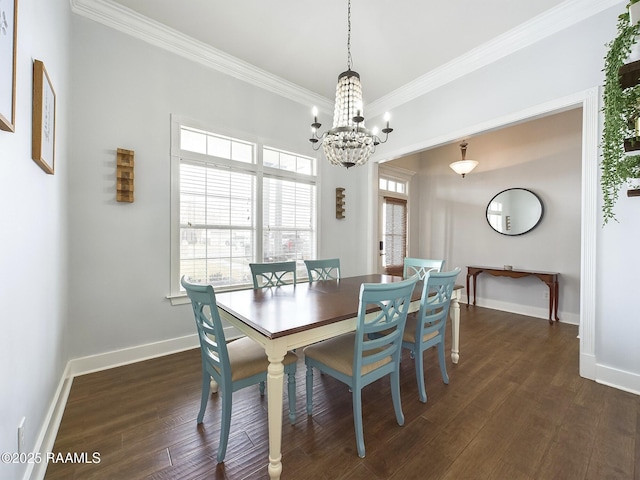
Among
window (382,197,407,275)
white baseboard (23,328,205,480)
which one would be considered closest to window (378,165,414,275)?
window (382,197,407,275)

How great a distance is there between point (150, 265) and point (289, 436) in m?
2.08

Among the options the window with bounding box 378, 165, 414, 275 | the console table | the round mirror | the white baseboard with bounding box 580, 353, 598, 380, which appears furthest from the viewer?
the window with bounding box 378, 165, 414, 275

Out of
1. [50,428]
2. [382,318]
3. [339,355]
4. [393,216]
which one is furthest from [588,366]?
[50,428]

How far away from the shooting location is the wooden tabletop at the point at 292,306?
1454 millimetres

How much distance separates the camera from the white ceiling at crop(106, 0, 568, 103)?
241cm

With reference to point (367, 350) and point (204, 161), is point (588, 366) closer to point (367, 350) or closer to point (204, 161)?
point (367, 350)

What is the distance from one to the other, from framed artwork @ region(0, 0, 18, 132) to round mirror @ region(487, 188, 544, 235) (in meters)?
5.49

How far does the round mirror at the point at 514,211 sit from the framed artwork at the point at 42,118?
18.0 feet

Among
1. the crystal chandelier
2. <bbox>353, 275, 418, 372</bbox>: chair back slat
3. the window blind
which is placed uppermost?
the crystal chandelier

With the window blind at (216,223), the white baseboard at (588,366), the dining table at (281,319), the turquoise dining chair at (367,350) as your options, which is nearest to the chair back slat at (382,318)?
the turquoise dining chair at (367,350)

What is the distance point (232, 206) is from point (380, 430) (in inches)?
105

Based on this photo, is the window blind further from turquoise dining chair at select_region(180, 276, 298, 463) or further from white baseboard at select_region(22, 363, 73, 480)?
turquoise dining chair at select_region(180, 276, 298, 463)

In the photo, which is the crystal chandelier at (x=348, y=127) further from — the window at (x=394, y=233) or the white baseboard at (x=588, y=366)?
the window at (x=394, y=233)

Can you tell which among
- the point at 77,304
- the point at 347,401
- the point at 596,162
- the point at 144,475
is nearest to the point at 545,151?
the point at 596,162
